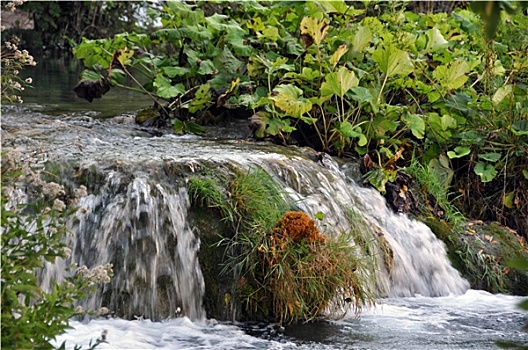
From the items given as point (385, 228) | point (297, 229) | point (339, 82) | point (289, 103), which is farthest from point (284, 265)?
point (339, 82)

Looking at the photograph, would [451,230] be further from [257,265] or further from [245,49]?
[245,49]

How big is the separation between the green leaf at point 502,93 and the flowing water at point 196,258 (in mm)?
1397

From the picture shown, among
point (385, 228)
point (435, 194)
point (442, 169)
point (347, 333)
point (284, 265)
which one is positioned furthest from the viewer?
point (442, 169)

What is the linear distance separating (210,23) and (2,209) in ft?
15.6

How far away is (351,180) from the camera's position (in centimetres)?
586

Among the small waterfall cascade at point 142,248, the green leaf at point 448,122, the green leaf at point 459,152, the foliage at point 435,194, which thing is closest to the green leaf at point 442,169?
the foliage at point 435,194

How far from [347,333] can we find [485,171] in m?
2.49

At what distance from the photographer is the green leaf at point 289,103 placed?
5.95m

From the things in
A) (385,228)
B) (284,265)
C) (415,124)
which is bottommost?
(284,265)

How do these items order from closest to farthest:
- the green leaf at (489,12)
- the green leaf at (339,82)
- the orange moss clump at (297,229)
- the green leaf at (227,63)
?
1. the green leaf at (489,12)
2. the orange moss clump at (297,229)
3. the green leaf at (339,82)
4. the green leaf at (227,63)

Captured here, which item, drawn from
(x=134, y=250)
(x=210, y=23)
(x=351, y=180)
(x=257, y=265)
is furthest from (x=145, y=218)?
(x=210, y=23)

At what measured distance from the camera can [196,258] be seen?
4.50m

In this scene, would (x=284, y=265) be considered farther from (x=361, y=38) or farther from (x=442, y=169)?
(x=361, y=38)

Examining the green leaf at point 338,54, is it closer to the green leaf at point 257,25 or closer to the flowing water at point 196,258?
the flowing water at point 196,258
